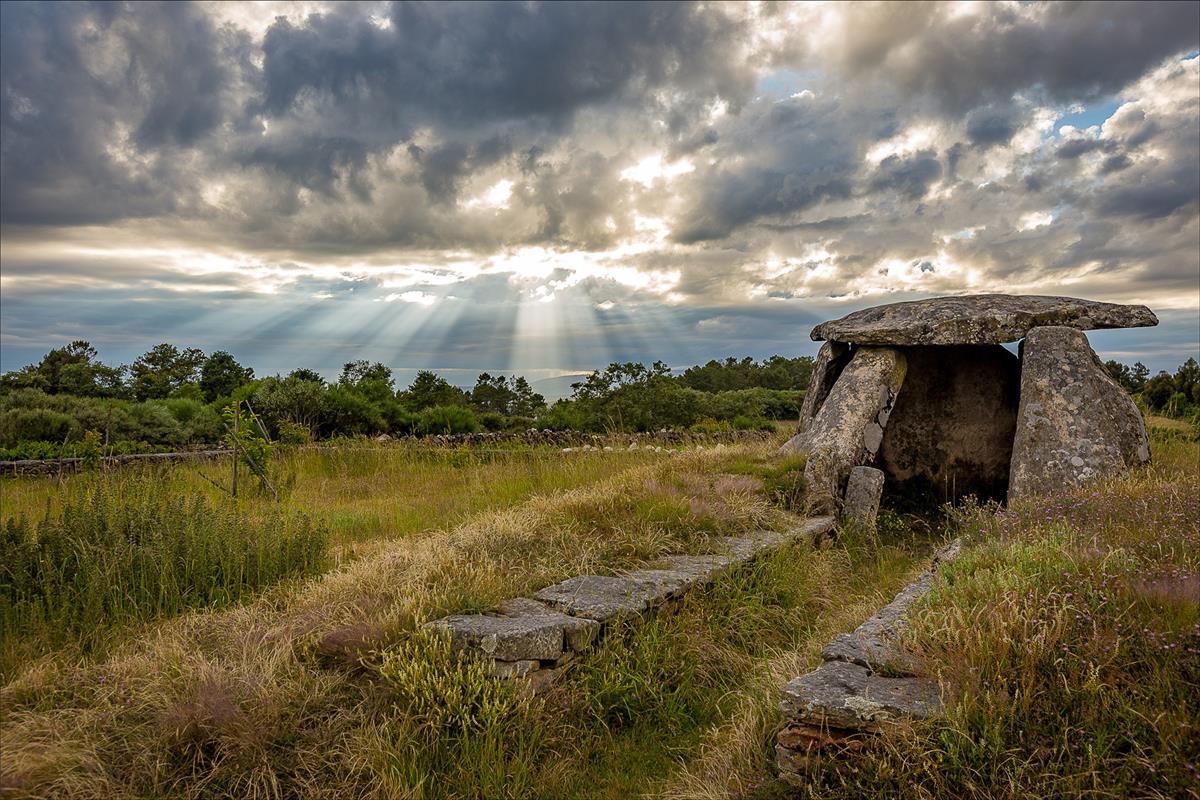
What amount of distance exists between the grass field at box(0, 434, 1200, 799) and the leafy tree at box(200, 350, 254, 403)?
17.7 m

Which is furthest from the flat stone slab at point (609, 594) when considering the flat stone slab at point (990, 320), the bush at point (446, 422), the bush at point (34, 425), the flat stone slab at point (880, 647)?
the bush at point (446, 422)

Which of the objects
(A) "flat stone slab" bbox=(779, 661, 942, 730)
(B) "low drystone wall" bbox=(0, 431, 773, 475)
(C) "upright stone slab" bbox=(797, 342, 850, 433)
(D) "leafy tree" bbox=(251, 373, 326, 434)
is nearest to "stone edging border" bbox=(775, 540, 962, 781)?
(A) "flat stone slab" bbox=(779, 661, 942, 730)

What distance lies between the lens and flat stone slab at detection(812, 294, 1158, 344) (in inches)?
358

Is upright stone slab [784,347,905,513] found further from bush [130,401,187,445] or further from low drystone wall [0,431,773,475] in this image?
bush [130,401,187,445]

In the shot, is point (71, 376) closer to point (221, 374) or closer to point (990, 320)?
point (221, 374)

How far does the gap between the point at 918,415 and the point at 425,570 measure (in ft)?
26.0

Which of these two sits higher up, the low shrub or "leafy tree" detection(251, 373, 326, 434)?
"leafy tree" detection(251, 373, 326, 434)

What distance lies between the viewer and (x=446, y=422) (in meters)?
17.6

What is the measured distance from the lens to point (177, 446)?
1426 cm

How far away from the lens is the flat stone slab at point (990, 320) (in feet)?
29.9

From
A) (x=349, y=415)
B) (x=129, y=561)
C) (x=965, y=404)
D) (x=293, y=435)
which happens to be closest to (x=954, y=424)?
(x=965, y=404)

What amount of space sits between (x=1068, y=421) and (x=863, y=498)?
8.00 ft

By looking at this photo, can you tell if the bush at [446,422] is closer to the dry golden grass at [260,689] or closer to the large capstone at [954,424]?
the large capstone at [954,424]

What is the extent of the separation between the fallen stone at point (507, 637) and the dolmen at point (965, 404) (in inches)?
185
